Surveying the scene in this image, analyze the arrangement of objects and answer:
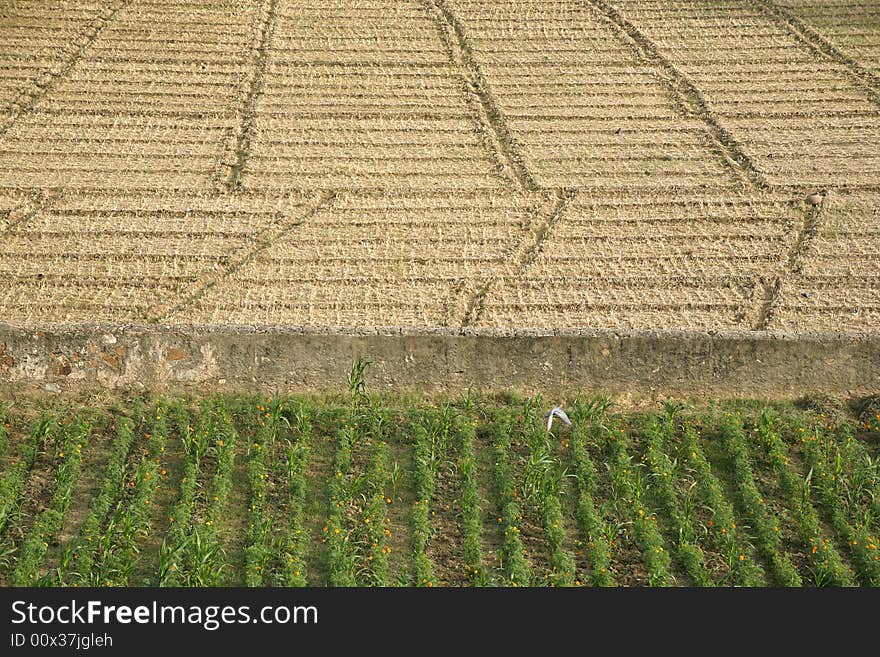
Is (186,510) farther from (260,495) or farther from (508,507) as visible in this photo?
(508,507)

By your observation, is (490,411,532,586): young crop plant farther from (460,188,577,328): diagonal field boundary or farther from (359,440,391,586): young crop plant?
(460,188,577,328): diagonal field boundary

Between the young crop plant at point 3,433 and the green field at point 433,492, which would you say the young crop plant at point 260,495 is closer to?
the green field at point 433,492

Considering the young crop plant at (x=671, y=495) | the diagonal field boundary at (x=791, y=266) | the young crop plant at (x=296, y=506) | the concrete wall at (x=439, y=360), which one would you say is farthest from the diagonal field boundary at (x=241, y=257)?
the diagonal field boundary at (x=791, y=266)

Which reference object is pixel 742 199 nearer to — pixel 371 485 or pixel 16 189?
pixel 371 485

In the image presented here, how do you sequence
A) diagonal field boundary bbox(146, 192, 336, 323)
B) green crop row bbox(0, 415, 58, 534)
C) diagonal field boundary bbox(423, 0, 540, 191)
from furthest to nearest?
1. diagonal field boundary bbox(423, 0, 540, 191)
2. diagonal field boundary bbox(146, 192, 336, 323)
3. green crop row bbox(0, 415, 58, 534)

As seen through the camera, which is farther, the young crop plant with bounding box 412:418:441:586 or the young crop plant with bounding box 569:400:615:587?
the young crop plant with bounding box 569:400:615:587

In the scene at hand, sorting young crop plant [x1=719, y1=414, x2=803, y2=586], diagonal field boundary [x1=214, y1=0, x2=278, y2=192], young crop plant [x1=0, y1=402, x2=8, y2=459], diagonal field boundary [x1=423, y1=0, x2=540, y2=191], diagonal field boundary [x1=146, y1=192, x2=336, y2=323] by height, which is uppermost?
young crop plant [x1=719, y1=414, x2=803, y2=586]

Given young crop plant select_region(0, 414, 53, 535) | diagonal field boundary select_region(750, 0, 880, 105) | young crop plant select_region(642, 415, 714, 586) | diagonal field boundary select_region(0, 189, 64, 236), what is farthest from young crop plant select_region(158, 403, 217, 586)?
diagonal field boundary select_region(750, 0, 880, 105)
